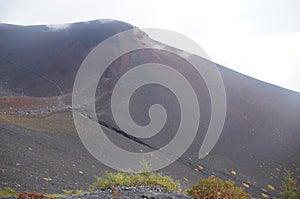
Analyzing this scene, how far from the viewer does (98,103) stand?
3619 centimetres

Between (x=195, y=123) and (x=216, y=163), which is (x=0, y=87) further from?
(x=216, y=163)

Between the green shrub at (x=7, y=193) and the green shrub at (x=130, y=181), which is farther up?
the green shrub at (x=130, y=181)

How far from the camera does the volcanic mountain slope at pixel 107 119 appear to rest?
60.5ft

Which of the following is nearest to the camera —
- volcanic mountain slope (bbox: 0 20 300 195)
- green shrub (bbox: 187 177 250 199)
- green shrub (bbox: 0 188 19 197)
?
green shrub (bbox: 187 177 250 199)

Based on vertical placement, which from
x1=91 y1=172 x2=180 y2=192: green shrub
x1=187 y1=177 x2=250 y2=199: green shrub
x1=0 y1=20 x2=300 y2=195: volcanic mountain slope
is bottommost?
x1=0 y1=20 x2=300 y2=195: volcanic mountain slope

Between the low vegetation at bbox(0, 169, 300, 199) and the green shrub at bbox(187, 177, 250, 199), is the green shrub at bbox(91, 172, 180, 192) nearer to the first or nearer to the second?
the low vegetation at bbox(0, 169, 300, 199)

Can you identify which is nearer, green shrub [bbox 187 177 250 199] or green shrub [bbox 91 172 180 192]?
green shrub [bbox 187 177 250 199]

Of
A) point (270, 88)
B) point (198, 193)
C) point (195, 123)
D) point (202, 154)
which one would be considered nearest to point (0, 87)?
point (195, 123)

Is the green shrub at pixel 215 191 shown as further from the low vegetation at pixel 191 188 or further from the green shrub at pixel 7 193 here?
the green shrub at pixel 7 193

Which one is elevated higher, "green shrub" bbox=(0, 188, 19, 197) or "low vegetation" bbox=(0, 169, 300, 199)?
"low vegetation" bbox=(0, 169, 300, 199)

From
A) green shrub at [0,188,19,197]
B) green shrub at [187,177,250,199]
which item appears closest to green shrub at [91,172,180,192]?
A: green shrub at [187,177,250,199]

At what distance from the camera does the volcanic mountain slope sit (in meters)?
18.4

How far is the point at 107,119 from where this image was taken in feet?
106

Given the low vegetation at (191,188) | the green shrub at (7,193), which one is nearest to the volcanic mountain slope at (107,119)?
the green shrub at (7,193)
